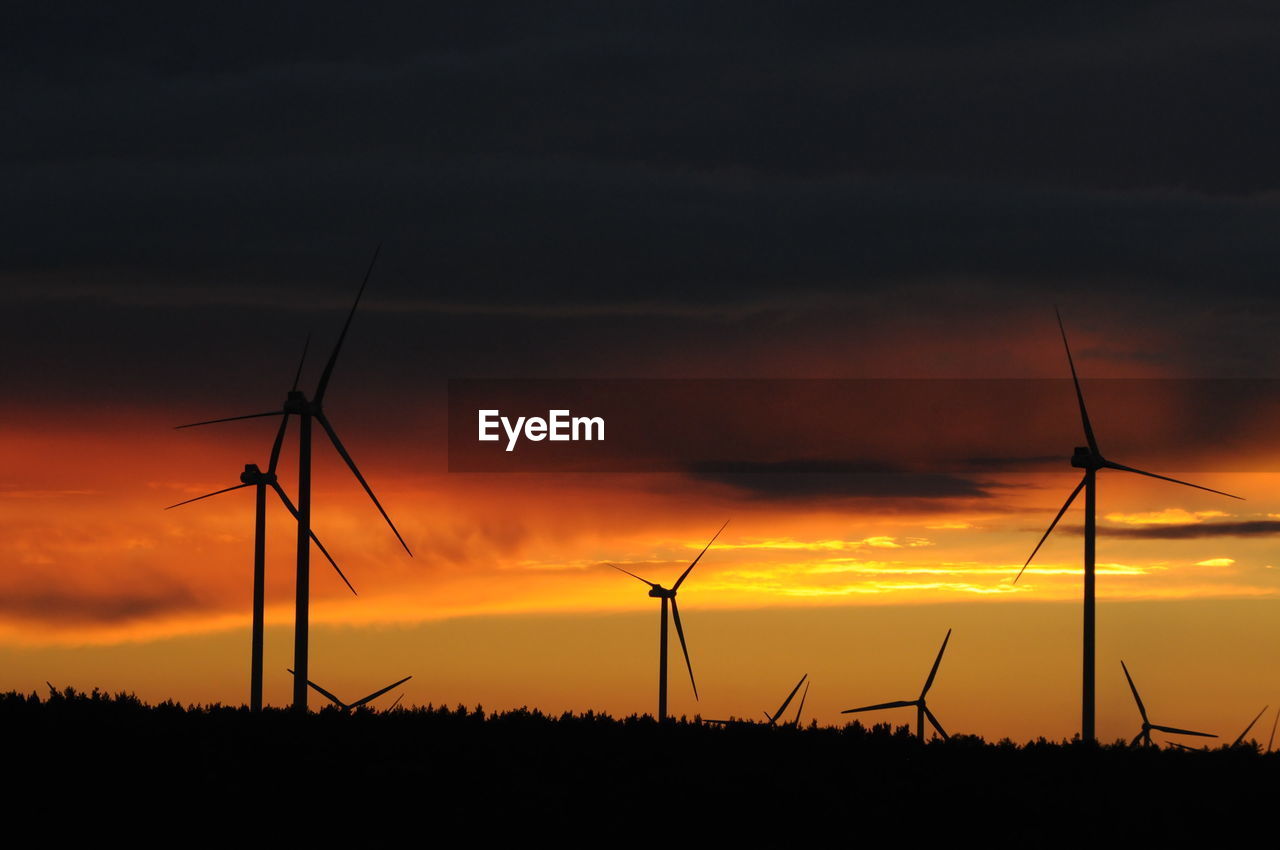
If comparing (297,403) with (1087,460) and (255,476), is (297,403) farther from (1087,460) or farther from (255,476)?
(1087,460)

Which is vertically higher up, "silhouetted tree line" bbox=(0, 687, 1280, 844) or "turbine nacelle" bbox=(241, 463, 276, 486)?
"turbine nacelle" bbox=(241, 463, 276, 486)

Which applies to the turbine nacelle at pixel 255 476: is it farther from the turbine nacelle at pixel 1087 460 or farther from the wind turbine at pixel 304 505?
the turbine nacelle at pixel 1087 460

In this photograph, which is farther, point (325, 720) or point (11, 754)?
point (325, 720)

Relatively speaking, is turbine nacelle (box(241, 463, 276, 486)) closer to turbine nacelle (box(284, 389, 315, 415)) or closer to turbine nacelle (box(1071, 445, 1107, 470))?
turbine nacelle (box(284, 389, 315, 415))

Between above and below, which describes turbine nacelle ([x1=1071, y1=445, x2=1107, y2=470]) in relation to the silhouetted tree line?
above

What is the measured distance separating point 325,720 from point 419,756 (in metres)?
5.80

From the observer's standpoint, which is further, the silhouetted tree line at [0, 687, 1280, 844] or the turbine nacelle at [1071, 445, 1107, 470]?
the turbine nacelle at [1071, 445, 1107, 470]

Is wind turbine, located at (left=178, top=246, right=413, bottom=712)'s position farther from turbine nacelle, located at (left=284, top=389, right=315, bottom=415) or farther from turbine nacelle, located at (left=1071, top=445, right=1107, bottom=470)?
turbine nacelle, located at (left=1071, top=445, right=1107, bottom=470)

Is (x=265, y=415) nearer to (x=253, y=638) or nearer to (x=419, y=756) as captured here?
(x=253, y=638)

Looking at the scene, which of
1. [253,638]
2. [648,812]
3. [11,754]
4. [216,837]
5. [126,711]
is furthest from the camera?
[253,638]

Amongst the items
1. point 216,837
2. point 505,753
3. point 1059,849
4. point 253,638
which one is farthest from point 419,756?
point 253,638

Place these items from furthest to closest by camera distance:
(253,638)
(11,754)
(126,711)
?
(253,638), (126,711), (11,754)

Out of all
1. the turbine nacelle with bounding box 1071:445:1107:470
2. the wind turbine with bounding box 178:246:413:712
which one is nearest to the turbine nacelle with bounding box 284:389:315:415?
the wind turbine with bounding box 178:246:413:712

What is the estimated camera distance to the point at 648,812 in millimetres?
34844
